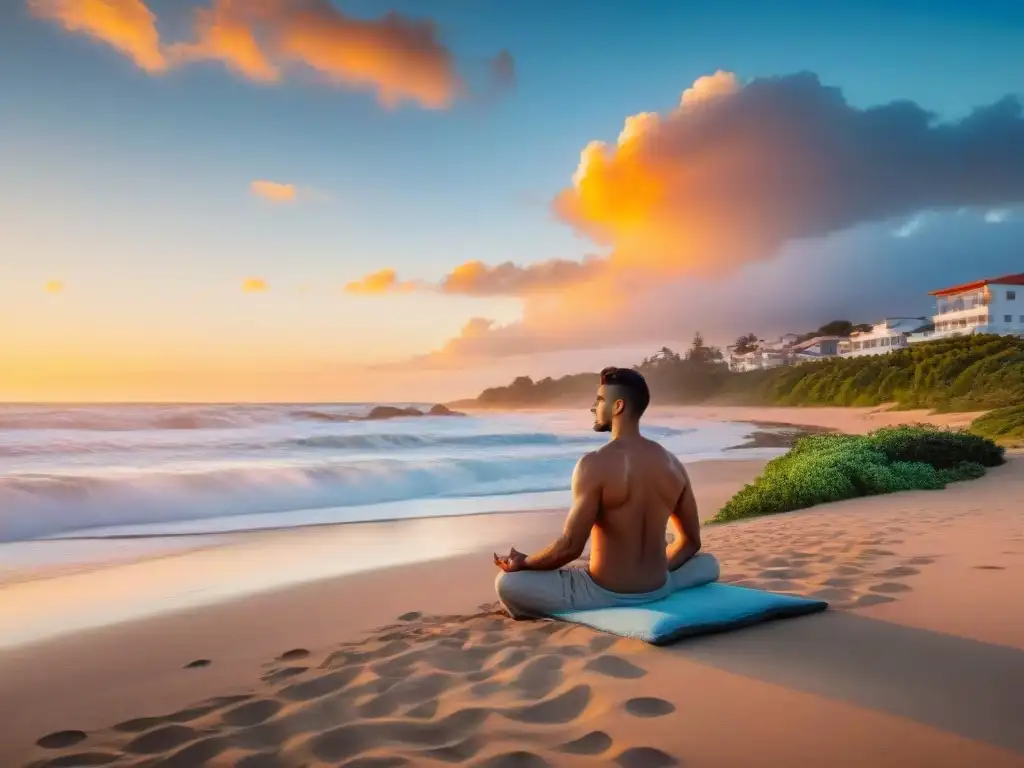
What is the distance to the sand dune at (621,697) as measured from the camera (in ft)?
9.33

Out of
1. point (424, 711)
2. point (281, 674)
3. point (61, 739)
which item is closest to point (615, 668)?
point (424, 711)

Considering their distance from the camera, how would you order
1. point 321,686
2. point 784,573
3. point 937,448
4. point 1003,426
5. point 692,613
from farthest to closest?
point 1003,426, point 937,448, point 784,573, point 692,613, point 321,686

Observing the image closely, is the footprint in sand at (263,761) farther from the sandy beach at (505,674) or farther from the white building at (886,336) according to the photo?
the white building at (886,336)

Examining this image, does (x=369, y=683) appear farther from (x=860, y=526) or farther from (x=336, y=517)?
(x=336, y=517)

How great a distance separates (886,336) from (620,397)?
3295 inches

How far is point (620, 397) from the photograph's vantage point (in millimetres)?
4379

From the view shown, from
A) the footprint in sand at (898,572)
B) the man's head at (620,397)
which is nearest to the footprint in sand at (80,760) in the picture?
the man's head at (620,397)

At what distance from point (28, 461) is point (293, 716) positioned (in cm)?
1991

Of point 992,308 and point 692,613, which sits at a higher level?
point 992,308

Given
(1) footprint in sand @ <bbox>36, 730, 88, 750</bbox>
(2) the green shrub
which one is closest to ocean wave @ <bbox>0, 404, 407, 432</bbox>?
(2) the green shrub

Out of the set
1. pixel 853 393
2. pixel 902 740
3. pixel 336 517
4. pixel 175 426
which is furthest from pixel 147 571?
pixel 853 393

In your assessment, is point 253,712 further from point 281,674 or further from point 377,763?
point 377,763

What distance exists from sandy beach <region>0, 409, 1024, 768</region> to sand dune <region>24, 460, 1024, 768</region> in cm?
1

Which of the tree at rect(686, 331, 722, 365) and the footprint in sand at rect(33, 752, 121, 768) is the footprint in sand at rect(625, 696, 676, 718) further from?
the tree at rect(686, 331, 722, 365)
